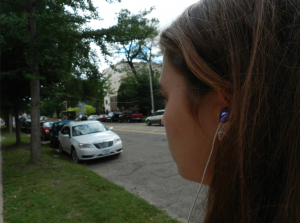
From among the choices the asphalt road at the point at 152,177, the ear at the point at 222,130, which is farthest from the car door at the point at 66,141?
the ear at the point at 222,130

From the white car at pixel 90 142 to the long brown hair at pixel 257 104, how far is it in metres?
8.40

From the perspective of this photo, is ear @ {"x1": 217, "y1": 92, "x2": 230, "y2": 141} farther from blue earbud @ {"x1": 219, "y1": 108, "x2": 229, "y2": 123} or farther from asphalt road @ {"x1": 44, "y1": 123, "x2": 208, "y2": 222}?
asphalt road @ {"x1": 44, "y1": 123, "x2": 208, "y2": 222}

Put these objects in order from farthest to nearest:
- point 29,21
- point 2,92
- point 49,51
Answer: point 2,92 → point 29,21 → point 49,51

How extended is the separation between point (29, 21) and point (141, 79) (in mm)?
27182

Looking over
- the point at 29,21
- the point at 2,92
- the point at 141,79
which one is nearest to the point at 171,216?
the point at 29,21

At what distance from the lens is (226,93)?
0.67m

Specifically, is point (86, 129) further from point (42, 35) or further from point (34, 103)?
Result: point (42, 35)

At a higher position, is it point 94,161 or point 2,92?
point 2,92

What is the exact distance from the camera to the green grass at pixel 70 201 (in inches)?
150

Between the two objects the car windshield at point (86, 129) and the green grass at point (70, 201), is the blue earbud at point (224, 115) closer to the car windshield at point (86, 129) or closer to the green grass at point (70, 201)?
the green grass at point (70, 201)

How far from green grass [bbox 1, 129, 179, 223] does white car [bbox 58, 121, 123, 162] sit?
1778mm

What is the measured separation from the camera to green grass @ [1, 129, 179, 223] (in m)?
3.82

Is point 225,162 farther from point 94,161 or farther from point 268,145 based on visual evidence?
point 94,161

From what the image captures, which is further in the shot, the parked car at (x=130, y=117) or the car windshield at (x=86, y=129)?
the parked car at (x=130, y=117)
